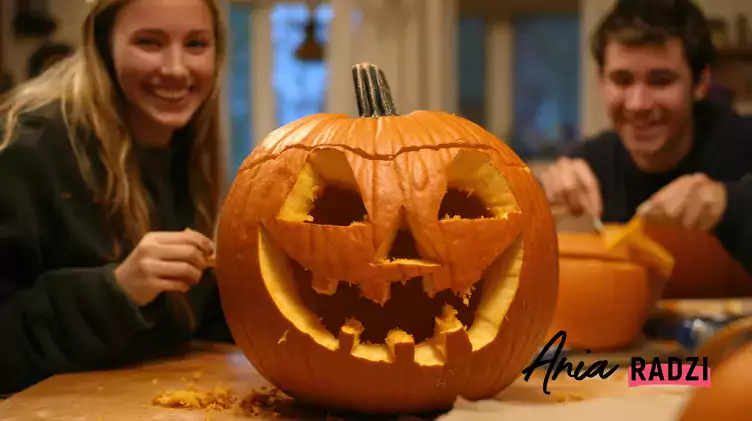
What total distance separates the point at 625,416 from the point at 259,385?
462mm

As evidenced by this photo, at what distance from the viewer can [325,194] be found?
0.82 meters

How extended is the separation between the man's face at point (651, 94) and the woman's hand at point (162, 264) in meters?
1.14

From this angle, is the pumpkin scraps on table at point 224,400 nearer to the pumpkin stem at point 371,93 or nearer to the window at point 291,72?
the pumpkin stem at point 371,93

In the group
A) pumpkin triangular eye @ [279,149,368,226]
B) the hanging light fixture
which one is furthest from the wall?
pumpkin triangular eye @ [279,149,368,226]

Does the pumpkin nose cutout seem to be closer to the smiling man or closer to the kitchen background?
the smiling man

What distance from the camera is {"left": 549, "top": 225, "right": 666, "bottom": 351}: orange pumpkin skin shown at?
1.08m

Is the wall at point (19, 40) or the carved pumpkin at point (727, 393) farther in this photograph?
the wall at point (19, 40)

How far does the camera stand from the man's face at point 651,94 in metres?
1.65

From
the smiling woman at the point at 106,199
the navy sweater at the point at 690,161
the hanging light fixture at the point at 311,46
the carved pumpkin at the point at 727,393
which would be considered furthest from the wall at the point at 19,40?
the carved pumpkin at the point at 727,393

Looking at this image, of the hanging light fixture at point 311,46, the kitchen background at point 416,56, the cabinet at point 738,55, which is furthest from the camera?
the hanging light fixture at point 311,46

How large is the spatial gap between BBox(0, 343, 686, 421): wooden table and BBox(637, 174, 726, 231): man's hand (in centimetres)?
34

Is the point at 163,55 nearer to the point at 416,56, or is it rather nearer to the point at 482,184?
the point at 482,184

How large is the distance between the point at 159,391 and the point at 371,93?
0.46 m

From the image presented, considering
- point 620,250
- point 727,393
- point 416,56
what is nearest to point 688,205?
point 620,250
